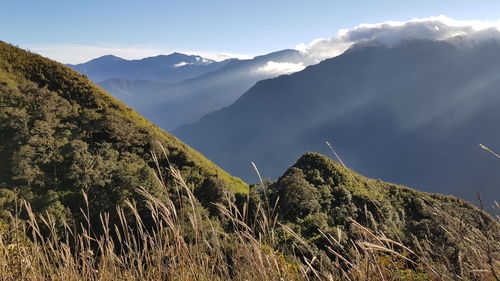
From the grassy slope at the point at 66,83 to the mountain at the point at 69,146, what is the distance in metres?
0.09

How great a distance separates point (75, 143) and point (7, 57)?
18260 mm

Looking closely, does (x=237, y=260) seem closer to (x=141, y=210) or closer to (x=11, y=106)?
(x=141, y=210)

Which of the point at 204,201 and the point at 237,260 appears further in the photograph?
the point at 204,201

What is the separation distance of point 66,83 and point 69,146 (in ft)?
42.4

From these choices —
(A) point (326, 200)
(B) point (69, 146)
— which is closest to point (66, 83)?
(B) point (69, 146)

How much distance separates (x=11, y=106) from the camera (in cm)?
2978

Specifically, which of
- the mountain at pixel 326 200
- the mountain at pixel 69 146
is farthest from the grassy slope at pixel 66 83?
the mountain at pixel 326 200

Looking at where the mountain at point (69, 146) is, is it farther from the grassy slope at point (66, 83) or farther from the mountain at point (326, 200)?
the mountain at point (326, 200)

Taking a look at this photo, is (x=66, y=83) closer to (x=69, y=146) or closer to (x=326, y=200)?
(x=69, y=146)

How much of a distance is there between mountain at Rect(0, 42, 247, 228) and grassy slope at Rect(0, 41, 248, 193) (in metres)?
0.09

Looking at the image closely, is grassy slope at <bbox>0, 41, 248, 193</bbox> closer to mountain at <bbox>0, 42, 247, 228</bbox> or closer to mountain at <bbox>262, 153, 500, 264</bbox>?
mountain at <bbox>0, 42, 247, 228</bbox>

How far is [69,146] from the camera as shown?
27547 millimetres

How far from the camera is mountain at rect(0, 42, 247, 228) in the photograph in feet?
78.5

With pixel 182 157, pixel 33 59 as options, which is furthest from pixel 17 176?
pixel 33 59
